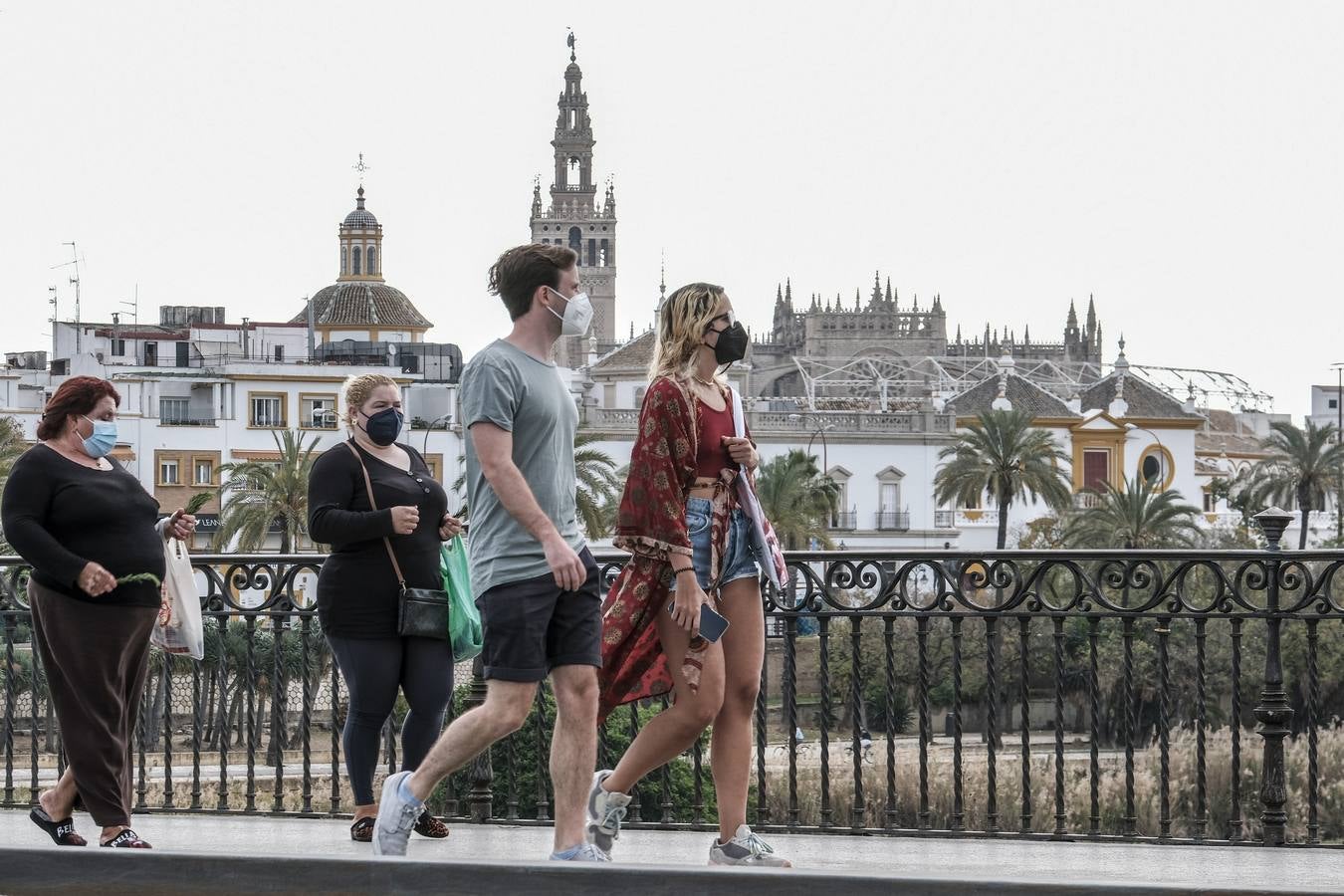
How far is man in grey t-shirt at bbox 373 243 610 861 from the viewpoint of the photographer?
5543mm

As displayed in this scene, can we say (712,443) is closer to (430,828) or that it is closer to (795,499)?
(430,828)

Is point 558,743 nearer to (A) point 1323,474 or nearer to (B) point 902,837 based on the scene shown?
(B) point 902,837

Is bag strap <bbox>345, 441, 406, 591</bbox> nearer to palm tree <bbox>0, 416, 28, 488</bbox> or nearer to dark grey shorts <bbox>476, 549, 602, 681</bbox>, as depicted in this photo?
dark grey shorts <bbox>476, 549, 602, 681</bbox>

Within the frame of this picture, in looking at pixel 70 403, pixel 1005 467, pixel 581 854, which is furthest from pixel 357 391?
pixel 1005 467

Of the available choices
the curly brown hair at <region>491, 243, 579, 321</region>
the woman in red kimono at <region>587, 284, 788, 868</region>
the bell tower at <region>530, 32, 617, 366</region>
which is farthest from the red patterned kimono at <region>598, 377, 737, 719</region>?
the bell tower at <region>530, 32, 617, 366</region>

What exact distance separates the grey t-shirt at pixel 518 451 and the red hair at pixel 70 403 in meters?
1.27

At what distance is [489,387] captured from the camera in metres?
5.55

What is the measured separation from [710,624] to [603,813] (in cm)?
73

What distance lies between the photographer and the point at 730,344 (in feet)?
19.1

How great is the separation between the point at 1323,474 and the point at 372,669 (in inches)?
2509

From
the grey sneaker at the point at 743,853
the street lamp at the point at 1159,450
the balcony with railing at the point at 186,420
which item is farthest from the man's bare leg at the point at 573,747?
the street lamp at the point at 1159,450

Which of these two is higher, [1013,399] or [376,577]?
[1013,399]

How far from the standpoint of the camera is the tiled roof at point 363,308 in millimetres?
→ 98500

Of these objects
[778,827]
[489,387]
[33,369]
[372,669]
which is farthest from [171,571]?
[33,369]
